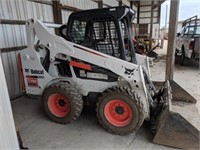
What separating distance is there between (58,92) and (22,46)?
7.60 ft

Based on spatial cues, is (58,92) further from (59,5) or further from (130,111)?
(59,5)

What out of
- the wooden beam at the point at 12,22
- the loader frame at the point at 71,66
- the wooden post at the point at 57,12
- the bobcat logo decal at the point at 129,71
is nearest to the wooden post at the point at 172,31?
the loader frame at the point at 71,66

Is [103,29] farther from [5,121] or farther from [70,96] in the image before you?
[5,121]

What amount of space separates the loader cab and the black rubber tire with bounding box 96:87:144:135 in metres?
0.59

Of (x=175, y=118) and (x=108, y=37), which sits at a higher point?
(x=108, y=37)

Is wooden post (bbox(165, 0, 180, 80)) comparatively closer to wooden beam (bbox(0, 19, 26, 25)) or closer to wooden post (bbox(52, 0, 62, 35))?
wooden post (bbox(52, 0, 62, 35))

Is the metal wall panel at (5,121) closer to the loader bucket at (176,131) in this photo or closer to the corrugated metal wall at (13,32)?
the loader bucket at (176,131)

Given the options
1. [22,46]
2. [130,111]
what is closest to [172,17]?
[130,111]

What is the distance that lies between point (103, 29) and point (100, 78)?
0.84 m

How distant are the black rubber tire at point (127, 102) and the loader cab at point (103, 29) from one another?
592mm

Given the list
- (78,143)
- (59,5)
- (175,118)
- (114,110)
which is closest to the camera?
(175,118)

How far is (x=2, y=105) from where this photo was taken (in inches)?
59.0

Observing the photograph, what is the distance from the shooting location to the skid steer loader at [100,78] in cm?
266

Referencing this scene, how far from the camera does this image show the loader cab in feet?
8.98
